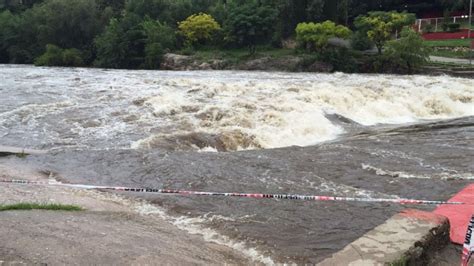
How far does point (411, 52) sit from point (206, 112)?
26930 mm

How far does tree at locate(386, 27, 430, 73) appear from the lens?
A: 120 feet

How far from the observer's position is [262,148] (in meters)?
11.7

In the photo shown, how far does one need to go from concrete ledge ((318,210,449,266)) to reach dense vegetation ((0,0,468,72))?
38071 millimetres

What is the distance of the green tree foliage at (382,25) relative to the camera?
136 ft

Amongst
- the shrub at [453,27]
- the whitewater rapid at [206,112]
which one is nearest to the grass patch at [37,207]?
the whitewater rapid at [206,112]

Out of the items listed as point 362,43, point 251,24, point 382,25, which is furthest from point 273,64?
point 382,25

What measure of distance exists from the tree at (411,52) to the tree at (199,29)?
82.5 ft

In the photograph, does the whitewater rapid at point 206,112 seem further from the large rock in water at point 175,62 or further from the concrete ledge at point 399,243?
the large rock in water at point 175,62

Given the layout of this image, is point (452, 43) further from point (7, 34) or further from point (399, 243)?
point (7, 34)

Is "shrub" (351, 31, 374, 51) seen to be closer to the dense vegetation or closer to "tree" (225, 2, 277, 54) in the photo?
the dense vegetation

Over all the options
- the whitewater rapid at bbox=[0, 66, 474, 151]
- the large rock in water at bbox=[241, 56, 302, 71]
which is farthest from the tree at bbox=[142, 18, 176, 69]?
the whitewater rapid at bbox=[0, 66, 474, 151]

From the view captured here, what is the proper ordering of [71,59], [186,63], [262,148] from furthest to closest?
[71,59], [186,63], [262,148]

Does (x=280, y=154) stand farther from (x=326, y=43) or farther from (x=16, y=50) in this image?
(x=16, y=50)

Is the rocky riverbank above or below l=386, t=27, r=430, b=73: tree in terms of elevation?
below
